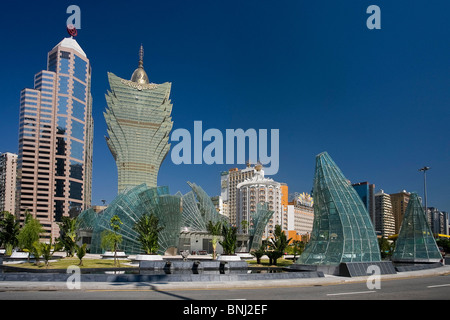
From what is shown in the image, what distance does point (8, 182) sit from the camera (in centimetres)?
19588

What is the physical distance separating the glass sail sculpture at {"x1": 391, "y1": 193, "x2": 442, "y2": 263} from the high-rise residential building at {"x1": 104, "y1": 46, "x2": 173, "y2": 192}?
135m

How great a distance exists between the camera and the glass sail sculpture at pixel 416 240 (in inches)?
1868

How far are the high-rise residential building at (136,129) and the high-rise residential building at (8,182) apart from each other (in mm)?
53228

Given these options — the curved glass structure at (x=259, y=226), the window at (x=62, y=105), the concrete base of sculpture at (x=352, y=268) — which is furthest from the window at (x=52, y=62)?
the concrete base of sculpture at (x=352, y=268)

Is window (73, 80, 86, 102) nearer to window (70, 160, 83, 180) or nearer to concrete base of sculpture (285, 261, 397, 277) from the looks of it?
window (70, 160, 83, 180)

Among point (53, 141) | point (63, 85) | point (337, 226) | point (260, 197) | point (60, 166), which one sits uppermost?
point (63, 85)

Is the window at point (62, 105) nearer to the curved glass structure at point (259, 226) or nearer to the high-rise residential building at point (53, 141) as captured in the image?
the high-rise residential building at point (53, 141)

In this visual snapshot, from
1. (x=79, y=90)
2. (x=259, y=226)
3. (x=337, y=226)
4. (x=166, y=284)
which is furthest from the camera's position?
(x=79, y=90)

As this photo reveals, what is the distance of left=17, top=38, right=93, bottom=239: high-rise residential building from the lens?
17512 cm

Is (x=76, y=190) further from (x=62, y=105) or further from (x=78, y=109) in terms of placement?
(x=62, y=105)

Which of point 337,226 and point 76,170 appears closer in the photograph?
point 337,226

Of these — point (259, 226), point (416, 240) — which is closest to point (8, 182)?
point (259, 226)

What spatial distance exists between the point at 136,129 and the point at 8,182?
232 ft
